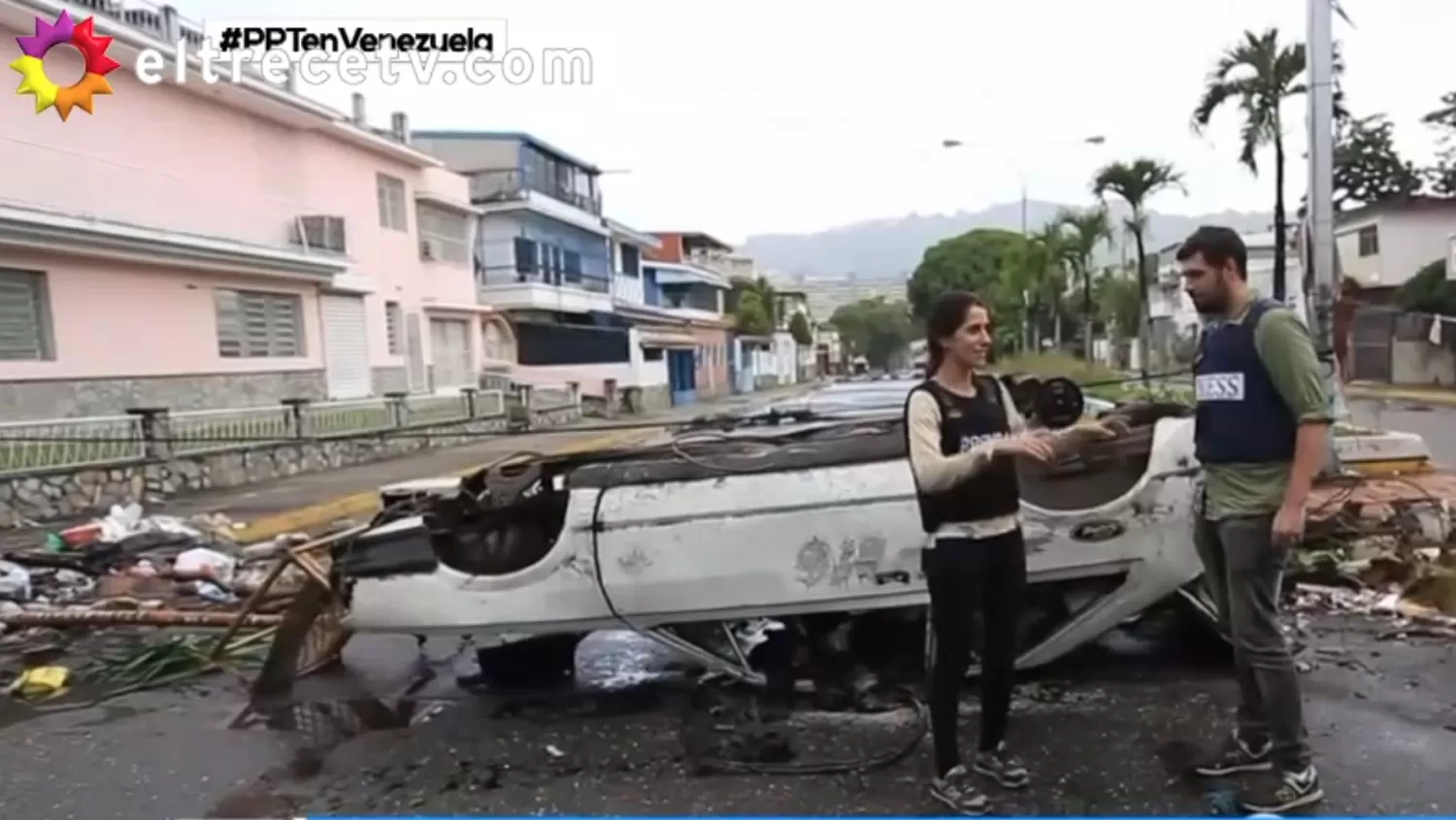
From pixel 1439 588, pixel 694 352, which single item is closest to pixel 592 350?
pixel 694 352

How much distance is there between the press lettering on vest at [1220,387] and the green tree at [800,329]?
74.2 metres

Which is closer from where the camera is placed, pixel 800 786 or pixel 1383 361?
pixel 800 786

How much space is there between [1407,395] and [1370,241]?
1361cm

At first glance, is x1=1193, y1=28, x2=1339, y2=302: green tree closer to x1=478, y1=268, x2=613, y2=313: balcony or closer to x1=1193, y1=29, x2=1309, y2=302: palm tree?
x1=1193, y1=29, x2=1309, y2=302: palm tree

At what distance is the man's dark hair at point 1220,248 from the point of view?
11.5 ft

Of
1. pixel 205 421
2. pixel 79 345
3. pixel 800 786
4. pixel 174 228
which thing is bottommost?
pixel 800 786

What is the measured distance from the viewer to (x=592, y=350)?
35969 millimetres

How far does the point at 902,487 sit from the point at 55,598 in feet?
20.3

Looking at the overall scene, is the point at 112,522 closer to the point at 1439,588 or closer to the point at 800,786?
the point at 800,786

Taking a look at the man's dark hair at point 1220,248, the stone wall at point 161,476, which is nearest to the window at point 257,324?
the stone wall at point 161,476

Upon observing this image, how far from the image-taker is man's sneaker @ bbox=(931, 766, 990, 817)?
11.5 ft

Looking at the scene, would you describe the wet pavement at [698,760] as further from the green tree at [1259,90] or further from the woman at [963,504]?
the green tree at [1259,90]

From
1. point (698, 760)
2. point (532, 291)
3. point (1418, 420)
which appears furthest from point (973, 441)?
point (532, 291)

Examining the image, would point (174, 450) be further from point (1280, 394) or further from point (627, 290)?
point (627, 290)
